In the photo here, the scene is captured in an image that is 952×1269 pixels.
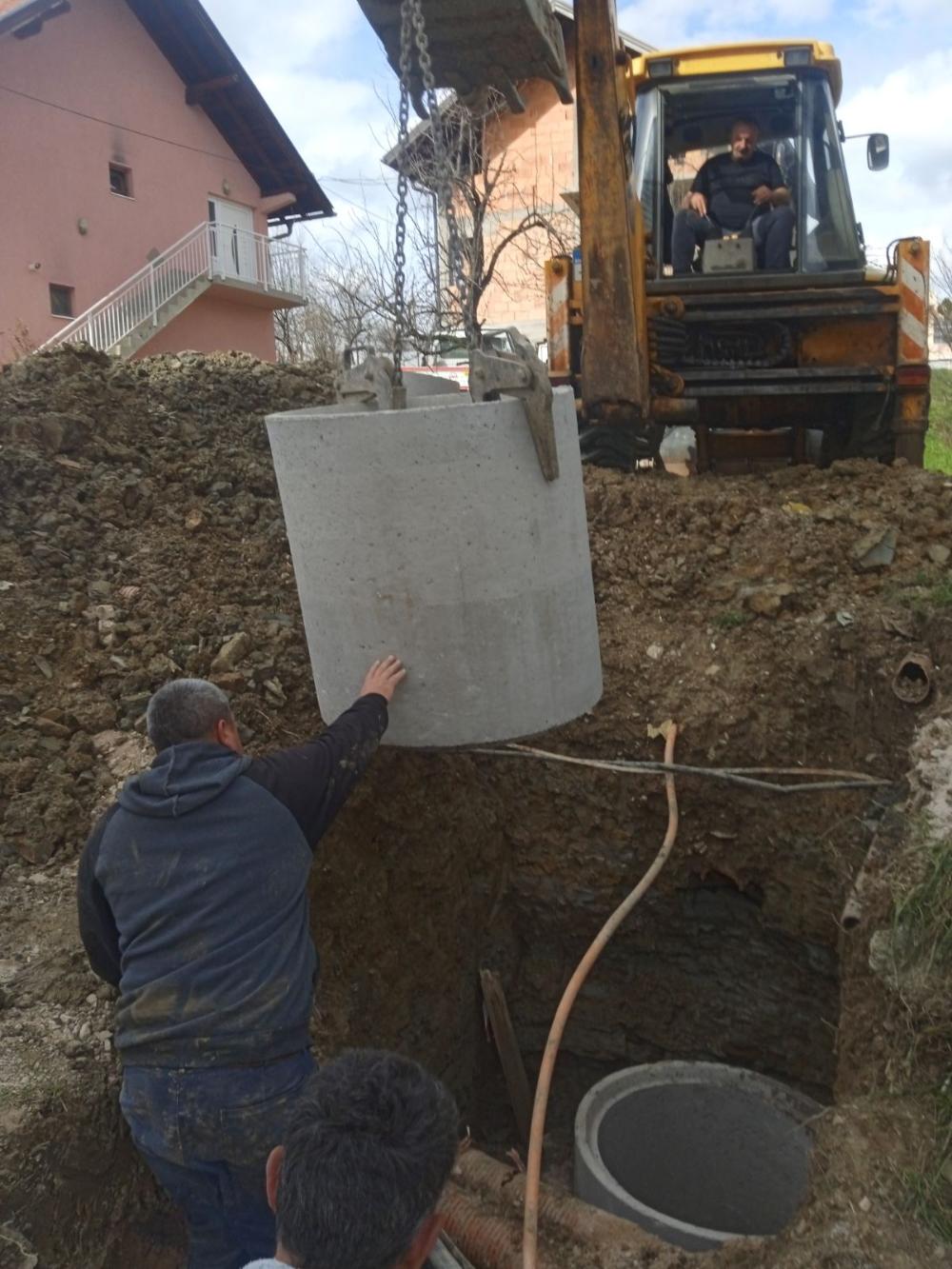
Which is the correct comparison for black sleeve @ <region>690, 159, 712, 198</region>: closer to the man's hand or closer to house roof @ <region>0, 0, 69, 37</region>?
the man's hand

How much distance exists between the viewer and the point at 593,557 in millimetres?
5488

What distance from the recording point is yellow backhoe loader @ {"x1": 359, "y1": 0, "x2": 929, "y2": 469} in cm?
596

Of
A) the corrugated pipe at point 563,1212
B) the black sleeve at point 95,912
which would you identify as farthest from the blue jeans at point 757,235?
the black sleeve at point 95,912

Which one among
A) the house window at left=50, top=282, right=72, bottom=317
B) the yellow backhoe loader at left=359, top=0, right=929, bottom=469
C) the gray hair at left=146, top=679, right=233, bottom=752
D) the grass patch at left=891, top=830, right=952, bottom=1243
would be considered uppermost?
the house window at left=50, top=282, right=72, bottom=317

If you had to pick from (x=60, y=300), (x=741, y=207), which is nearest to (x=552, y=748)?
(x=741, y=207)

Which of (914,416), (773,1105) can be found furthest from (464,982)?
(914,416)

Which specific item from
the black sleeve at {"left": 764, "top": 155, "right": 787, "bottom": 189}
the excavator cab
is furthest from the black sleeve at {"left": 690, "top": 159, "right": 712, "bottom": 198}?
the black sleeve at {"left": 764, "top": 155, "right": 787, "bottom": 189}

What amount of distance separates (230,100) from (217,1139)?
64.0 feet

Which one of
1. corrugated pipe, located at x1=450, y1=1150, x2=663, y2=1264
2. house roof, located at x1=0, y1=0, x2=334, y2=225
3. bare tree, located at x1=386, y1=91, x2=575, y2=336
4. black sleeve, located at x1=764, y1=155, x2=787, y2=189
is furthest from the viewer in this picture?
house roof, located at x1=0, y1=0, x2=334, y2=225

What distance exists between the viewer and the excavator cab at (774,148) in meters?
6.65

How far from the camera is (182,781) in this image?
2.54m

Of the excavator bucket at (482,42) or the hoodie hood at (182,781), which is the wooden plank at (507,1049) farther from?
the excavator bucket at (482,42)

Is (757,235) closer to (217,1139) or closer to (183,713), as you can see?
(183,713)

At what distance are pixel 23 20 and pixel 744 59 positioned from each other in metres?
12.1
